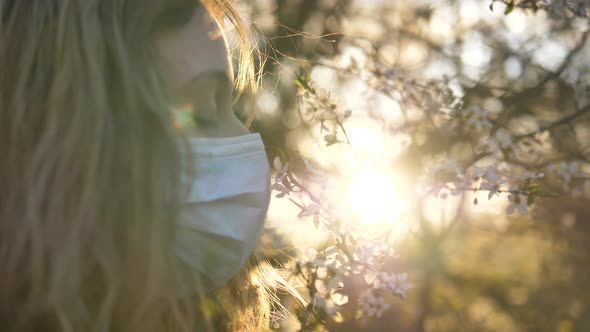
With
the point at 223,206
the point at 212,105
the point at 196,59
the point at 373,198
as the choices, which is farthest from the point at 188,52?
the point at 373,198

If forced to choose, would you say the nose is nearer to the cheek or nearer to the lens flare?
the cheek

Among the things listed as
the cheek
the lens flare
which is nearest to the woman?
the cheek

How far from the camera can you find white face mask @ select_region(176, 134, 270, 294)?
928 mm

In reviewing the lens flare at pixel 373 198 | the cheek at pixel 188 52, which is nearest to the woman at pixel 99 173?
the cheek at pixel 188 52

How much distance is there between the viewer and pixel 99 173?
786mm

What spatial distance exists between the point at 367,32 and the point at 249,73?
1.42m

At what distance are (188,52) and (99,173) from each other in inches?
12.4

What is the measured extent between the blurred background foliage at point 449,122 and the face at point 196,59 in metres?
0.46

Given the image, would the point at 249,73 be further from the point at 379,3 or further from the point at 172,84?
the point at 379,3

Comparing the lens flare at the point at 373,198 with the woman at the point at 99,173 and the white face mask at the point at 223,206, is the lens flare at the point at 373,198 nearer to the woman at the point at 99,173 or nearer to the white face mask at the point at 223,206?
the white face mask at the point at 223,206

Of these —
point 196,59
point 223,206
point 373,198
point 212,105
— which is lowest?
point 373,198

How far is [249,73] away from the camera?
1.49m

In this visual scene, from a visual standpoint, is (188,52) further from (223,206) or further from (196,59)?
(223,206)

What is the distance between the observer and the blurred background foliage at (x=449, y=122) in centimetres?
197
